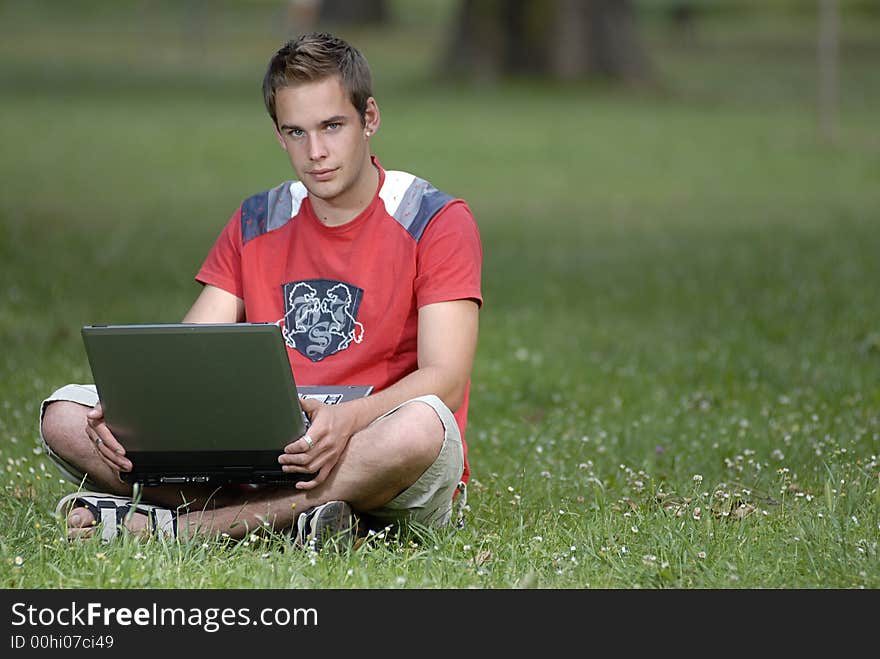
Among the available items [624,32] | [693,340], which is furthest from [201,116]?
[693,340]

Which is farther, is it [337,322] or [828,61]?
[828,61]

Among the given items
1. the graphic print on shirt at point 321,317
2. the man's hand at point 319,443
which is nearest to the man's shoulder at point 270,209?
the graphic print on shirt at point 321,317

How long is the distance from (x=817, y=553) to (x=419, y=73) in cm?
3051

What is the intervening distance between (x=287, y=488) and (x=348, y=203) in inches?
40.6

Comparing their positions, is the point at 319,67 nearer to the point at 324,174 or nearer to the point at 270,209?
the point at 324,174

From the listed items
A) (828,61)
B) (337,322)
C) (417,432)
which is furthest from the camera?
(828,61)

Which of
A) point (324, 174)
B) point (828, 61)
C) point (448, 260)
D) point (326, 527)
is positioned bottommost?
point (326, 527)

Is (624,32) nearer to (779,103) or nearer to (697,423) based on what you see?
(779,103)

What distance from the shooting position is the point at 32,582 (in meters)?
4.22

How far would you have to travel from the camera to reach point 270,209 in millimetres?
5285

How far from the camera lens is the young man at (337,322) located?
4645 mm

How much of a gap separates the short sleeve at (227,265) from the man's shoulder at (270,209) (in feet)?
0.13

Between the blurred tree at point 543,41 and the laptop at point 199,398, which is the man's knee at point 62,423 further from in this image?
the blurred tree at point 543,41

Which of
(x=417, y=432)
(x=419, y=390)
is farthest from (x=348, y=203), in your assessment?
(x=417, y=432)
